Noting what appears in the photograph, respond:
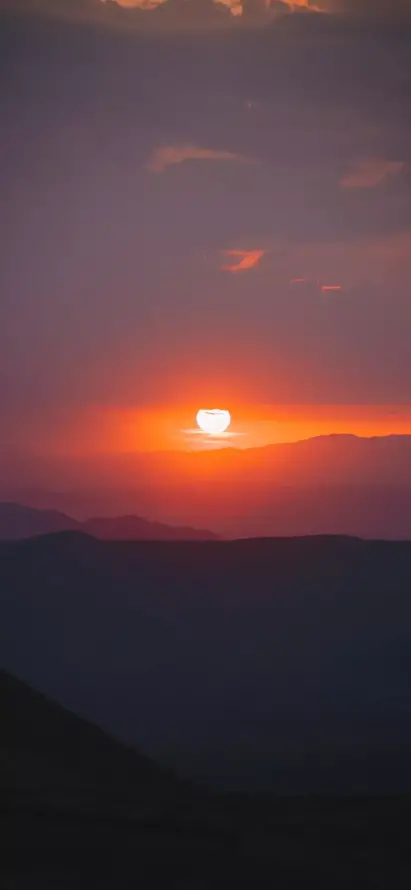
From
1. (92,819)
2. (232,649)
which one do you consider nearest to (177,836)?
(92,819)

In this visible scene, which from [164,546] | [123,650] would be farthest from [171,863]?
[164,546]

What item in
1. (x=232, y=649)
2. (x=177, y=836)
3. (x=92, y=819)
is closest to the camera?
(x=177, y=836)

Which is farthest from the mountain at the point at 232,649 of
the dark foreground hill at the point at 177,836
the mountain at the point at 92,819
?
the dark foreground hill at the point at 177,836

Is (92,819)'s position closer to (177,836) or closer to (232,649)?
(177,836)

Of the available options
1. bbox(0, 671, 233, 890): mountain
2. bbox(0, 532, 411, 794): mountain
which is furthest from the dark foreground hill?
bbox(0, 532, 411, 794): mountain

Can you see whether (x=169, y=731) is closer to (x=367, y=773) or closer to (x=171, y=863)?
(x=367, y=773)

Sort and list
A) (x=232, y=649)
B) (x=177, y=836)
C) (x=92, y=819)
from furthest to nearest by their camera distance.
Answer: (x=232, y=649), (x=92, y=819), (x=177, y=836)
